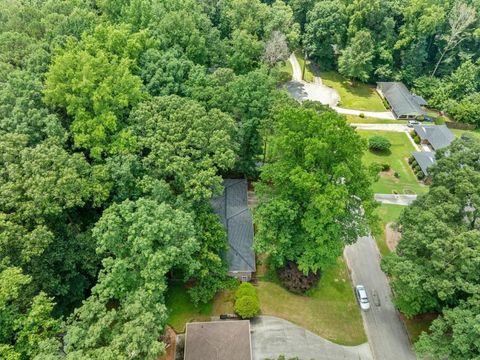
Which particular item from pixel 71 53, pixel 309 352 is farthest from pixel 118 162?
pixel 309 352

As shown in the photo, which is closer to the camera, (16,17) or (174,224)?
(174,224)

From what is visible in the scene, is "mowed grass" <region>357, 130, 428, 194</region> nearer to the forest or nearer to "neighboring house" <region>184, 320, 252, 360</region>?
the forest

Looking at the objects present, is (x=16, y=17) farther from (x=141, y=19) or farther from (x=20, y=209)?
(x=20, y=209)

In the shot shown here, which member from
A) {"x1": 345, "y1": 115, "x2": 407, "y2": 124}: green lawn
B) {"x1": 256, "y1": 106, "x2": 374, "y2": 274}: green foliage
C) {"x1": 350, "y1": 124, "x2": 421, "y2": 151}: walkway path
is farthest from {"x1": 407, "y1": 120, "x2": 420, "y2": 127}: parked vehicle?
{"x1": 256, "y1": 106, "x2": 374, "y2": 274}: green foliage

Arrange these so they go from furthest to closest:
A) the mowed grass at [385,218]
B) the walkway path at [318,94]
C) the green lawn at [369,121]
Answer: the walkway path at [318,94], the green lawn at [369,121], the mowed grass at [385,218]

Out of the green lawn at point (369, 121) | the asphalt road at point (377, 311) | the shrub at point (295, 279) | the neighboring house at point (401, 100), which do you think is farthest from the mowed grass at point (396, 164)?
the shrub at point (295, 279)

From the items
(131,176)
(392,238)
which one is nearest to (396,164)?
(392,238)

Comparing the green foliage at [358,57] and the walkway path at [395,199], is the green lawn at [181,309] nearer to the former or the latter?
the walkway path at [395,199]
